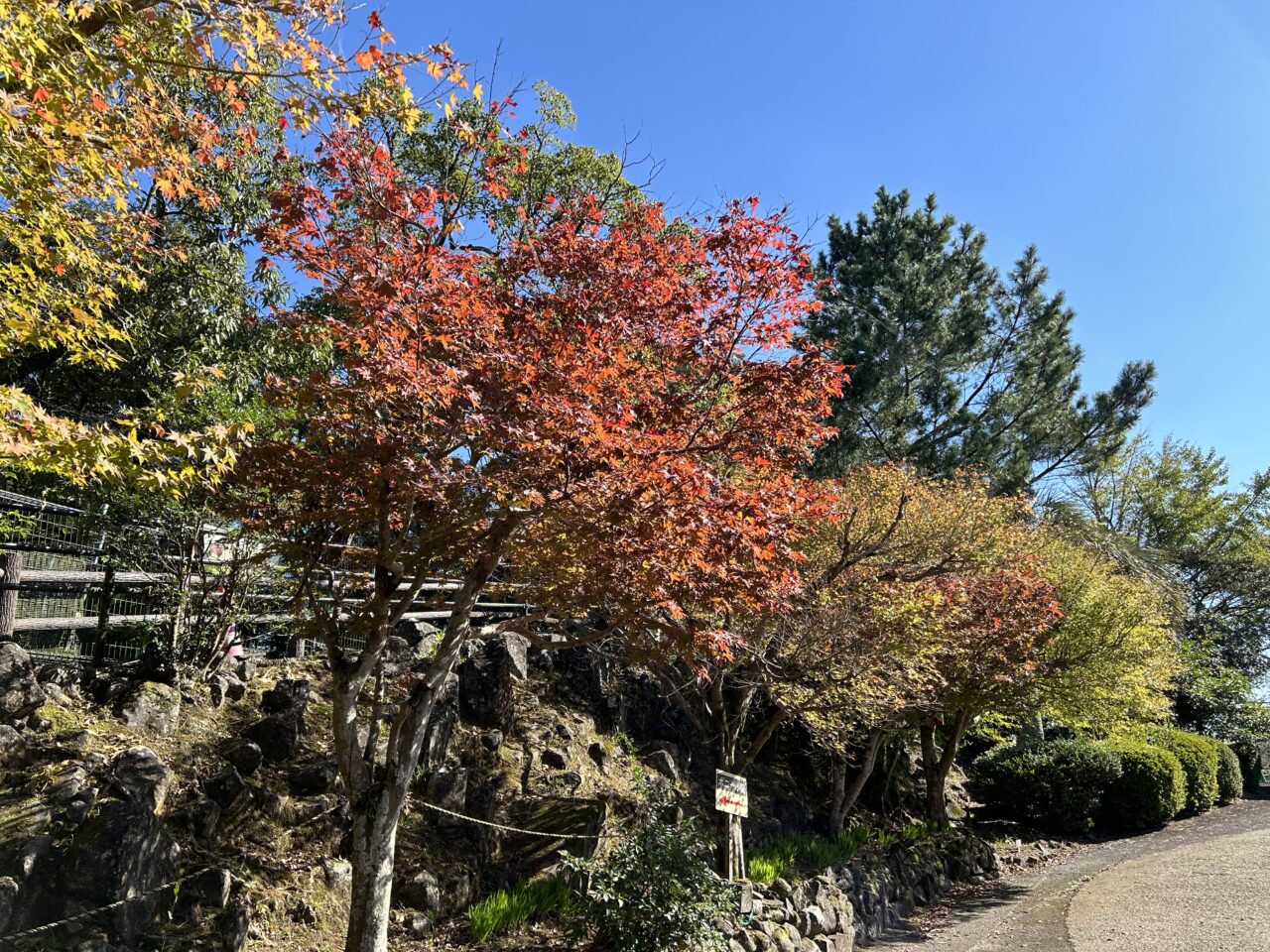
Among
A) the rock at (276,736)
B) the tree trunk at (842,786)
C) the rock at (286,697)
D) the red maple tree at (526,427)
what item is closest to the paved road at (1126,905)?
the tree trunk at (842,786)

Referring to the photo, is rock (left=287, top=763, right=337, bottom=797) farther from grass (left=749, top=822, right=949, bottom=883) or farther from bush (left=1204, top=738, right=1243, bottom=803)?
bush (left=1204, top=738, right=1243, bottom=803)

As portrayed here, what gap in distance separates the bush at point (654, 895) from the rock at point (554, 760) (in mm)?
2613

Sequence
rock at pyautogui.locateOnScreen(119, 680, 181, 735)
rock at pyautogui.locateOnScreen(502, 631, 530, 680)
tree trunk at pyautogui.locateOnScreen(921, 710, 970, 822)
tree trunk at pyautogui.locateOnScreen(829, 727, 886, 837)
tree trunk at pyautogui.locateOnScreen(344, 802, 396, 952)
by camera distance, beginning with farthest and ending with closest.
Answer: tree trunk at pyautogui.locateOnScreen(921, 710, 970, 822), tree trunk at pyautogui.locateOnScreen(829, 727, 886, 837), rock at pyautogui.locateOnScreen(502, 631, 530, 680), rock at pyautogui.locateOnScreen(119, 680, 181, 735), tree trunk at pyautogui.locateOnScreen(344, 802, 396, 952)

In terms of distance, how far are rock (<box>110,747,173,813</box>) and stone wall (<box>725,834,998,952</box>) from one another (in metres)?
4.19

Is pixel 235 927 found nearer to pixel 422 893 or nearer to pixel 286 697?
pixel 422 893

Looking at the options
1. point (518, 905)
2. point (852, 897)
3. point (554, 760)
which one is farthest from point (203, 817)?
point (852, 897)

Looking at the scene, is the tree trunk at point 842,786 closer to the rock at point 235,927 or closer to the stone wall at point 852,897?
the stone wall at point 852,897

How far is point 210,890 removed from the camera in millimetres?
5418

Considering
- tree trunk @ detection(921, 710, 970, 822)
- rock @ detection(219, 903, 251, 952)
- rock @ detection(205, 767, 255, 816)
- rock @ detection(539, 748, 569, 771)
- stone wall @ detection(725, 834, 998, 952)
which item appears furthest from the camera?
tree trunk @ detection(921, 710, 970, 822)

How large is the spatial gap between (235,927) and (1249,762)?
89.3 feet

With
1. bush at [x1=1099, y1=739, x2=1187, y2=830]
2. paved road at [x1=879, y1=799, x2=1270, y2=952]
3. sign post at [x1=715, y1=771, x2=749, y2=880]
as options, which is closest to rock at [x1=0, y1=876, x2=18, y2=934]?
sign post at [x1=715, y1=771, x2=749, y2=880]

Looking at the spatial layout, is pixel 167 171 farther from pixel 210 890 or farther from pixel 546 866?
pixel 546 866

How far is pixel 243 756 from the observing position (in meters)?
6.72

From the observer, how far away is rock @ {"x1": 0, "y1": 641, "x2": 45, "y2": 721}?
571 cm
